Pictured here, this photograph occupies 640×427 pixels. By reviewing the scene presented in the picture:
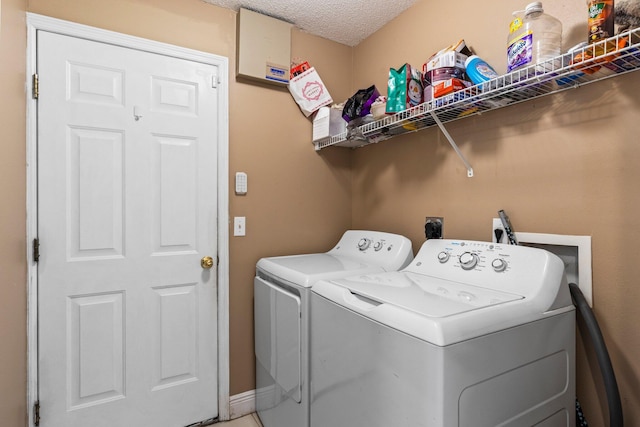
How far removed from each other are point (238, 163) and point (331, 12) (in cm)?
109

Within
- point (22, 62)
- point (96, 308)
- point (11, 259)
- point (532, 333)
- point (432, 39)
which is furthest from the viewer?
point (432, 39)

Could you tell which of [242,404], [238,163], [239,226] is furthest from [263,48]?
[242,404]

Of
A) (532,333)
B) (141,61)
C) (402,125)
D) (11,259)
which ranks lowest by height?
(532,333)

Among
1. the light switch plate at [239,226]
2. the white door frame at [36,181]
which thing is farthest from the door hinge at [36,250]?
the light switch plate at [239,226]

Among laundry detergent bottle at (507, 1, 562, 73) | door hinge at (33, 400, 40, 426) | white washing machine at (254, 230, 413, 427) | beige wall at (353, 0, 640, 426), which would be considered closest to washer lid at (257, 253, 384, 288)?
white washing machine at (254, 230, 413, 427)

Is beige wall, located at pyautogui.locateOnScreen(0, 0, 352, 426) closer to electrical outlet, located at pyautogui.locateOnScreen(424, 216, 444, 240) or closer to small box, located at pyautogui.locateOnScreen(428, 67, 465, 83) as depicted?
electrical outlet, located at pyautogui.locateOnScreen(424, 216, 444, 240)

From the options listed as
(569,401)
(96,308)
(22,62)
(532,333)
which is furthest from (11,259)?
(569,401)

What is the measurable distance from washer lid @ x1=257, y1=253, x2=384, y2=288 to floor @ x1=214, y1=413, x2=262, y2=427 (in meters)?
0.91

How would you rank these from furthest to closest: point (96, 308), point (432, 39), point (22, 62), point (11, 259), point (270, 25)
Answer: point (270, 25), point (432, 39), point (96, 308), point (22, 62), point (11, 259)

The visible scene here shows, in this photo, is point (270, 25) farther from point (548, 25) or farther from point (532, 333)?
point (532, 333)

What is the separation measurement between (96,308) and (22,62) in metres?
1.20

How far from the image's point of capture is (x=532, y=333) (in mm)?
1043

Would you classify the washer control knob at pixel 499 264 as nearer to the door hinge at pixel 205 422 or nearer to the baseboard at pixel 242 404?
the baseboard at pixel 242 404

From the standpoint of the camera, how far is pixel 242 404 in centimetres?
204
